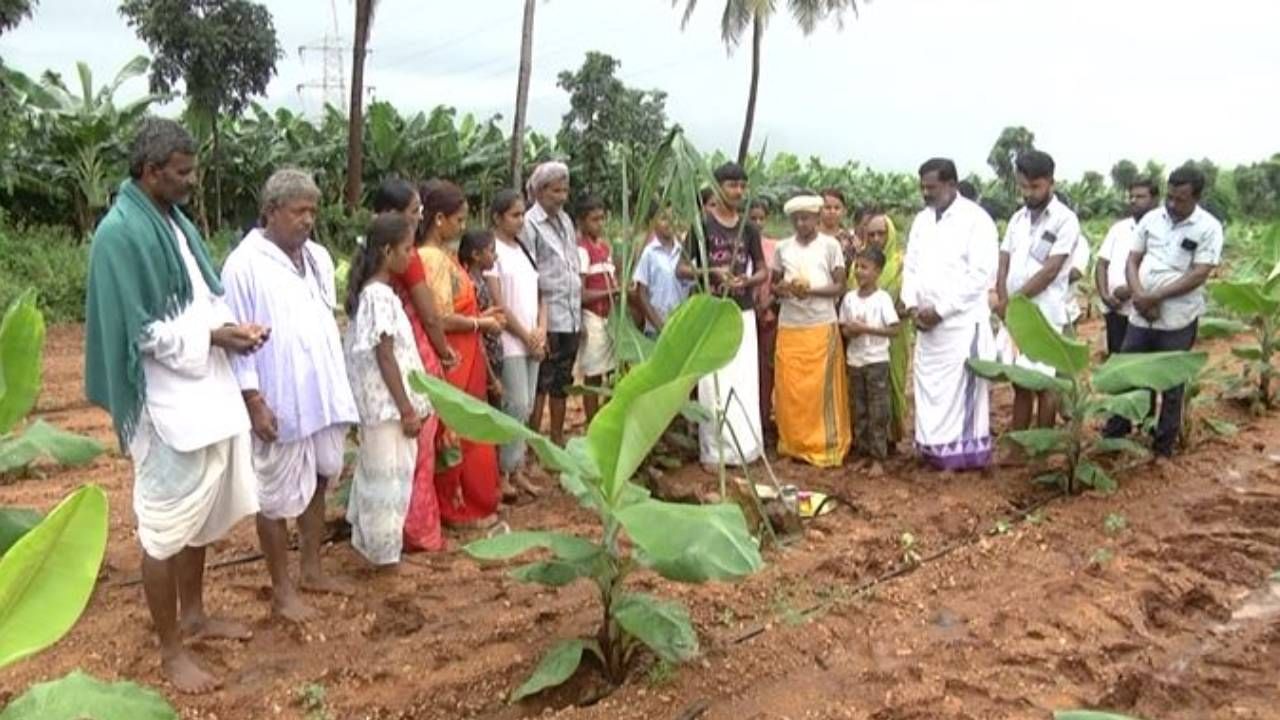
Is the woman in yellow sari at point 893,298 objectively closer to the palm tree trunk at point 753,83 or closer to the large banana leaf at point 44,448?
the large banana leaf at point 44,448

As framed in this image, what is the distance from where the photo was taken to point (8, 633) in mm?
1973

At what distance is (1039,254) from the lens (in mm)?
5789

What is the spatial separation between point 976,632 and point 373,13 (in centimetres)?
1209

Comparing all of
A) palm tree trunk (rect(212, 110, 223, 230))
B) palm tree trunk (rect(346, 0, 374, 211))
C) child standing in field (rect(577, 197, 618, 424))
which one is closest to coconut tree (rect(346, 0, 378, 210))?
palm tree trunk (rect(346, 0, 374, 211))

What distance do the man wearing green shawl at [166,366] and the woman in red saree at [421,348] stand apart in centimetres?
106

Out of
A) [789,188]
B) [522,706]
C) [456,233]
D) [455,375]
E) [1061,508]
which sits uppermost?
[789,188]

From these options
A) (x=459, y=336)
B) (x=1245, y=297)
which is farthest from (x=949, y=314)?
(x=459, y=336)

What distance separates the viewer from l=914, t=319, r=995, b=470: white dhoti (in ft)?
18.5

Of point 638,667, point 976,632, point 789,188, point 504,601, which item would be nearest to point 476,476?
point 504,601

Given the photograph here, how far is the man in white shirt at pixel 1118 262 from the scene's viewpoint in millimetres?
6707

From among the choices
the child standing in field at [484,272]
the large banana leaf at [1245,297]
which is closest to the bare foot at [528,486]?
the child standing in field at [484,272]

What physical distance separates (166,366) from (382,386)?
1078 mm

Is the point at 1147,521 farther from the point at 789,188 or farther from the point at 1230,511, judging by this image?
the point at 789,188

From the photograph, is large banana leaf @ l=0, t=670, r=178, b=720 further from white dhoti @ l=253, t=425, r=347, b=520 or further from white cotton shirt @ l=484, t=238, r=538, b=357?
white cotton shirt @ l=484, t=238, r=538, b=357
